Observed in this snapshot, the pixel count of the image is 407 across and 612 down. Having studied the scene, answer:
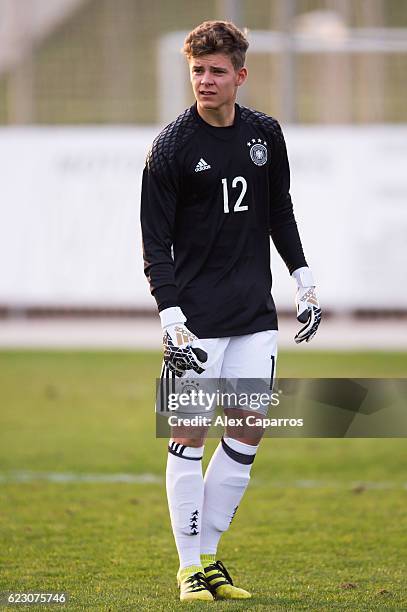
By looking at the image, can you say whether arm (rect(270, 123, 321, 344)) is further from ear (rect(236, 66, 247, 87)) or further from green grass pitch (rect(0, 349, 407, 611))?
green grass pitch (rect(0, 349, 407, 611))

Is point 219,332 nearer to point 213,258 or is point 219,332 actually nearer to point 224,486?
point 213,258

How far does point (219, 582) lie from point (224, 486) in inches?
14.2

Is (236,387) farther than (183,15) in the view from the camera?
No

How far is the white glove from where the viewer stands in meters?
4.95

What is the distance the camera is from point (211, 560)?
16.1ft

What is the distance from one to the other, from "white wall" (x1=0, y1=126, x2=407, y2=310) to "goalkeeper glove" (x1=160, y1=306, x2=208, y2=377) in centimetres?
956

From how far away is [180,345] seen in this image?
4.52 m

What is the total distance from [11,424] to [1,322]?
6.70 meters

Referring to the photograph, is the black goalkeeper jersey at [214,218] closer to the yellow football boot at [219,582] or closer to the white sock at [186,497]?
the white sock at [186,497]

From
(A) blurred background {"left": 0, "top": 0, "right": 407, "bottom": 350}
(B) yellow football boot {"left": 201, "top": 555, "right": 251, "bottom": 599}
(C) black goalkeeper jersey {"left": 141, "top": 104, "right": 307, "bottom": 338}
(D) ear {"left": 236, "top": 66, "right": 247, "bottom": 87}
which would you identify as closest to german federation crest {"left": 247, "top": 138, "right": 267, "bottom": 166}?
(C) black goalkeeper jersey {"left": 141, "top": 104, "right": 307, "bottom": 338}

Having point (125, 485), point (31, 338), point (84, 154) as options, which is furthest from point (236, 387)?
point (84, 154)

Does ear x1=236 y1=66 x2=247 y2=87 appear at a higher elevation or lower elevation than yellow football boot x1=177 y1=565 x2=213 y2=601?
higher

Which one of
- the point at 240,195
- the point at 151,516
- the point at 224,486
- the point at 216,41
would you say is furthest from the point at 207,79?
the point at 151,516

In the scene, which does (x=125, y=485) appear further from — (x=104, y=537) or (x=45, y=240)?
(x=45, y=240)
